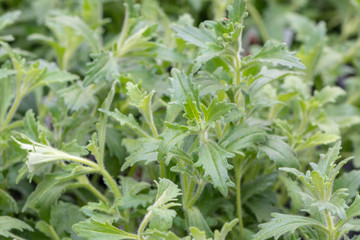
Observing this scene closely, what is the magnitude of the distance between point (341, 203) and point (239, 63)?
1.15 ft

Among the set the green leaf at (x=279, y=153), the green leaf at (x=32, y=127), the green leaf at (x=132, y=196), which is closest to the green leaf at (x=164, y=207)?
the green leaf at (x=132, y=196)

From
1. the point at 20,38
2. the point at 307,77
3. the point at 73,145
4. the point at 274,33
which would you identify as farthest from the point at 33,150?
the point at 274,33

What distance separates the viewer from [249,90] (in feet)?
3.45

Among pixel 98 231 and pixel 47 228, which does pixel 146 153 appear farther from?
pixel 47 228

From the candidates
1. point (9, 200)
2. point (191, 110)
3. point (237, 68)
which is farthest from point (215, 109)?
point (9, 200)

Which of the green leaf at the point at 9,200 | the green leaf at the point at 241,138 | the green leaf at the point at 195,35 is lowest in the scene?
the green leaf at the point at 9,200

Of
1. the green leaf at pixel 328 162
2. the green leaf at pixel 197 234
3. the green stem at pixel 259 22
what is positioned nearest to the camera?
the green leaf at pixel 197 234

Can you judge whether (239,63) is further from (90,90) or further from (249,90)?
(90,90)

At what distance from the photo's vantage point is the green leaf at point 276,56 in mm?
950

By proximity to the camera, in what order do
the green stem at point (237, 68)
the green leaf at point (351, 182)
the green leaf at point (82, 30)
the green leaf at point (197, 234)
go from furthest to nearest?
the green leaf at point (82, 30) < the green leaf at point (351, 182) < the green stem at point (237, 68) < the green leaf at point (197, 234)

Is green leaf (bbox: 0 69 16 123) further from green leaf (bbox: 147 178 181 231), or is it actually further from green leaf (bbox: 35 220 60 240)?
green leaf (bbox: 147 178 181 231)

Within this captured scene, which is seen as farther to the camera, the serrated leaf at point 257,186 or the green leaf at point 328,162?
the serrated leaf at point 257,186

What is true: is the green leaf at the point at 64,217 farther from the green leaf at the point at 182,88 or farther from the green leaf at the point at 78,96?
the green leaf at the point at 182,88

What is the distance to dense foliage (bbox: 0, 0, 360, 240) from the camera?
90cm
